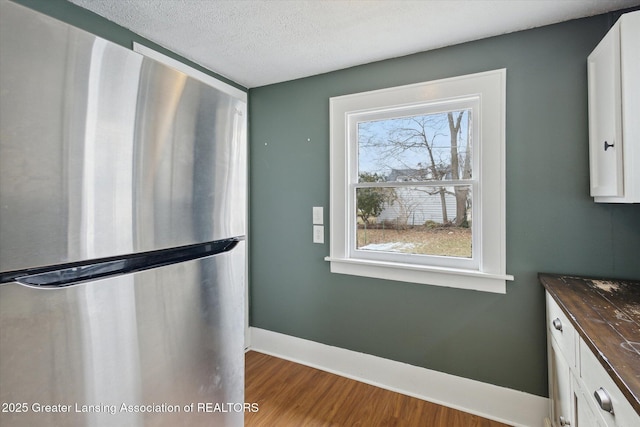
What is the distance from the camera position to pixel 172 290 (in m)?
0.81

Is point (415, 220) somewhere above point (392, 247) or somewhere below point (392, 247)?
above

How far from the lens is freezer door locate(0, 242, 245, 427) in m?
0.56

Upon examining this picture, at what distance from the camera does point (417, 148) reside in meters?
2.15

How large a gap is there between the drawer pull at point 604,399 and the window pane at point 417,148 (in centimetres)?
133

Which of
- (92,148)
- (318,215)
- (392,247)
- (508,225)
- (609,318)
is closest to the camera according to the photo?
(92,148)

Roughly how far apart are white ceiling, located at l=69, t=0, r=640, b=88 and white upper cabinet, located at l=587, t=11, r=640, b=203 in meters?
0.36

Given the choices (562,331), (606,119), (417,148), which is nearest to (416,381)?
(562,331)

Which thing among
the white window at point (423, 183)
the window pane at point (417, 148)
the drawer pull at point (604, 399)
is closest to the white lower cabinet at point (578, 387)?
the drawer pull at point (604, 399)

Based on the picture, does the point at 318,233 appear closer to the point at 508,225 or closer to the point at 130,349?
the point at 508,225

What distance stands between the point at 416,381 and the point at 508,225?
3.86 feet

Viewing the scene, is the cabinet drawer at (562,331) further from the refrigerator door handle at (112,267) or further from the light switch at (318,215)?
the light switch at (318,215)

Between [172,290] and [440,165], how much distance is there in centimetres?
183

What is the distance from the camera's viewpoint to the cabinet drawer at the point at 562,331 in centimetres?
122

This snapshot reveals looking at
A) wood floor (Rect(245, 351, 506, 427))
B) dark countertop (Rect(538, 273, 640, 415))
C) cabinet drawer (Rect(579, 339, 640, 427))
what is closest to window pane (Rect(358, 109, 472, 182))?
dark countertop (Rect(538, 273, 640, 415))
